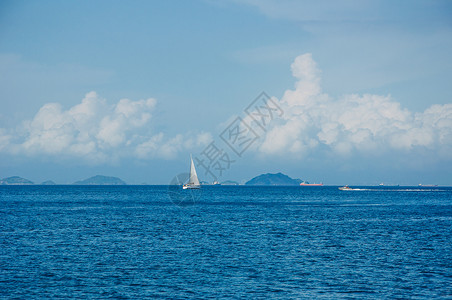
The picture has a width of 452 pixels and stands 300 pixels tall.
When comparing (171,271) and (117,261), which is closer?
(171,271)

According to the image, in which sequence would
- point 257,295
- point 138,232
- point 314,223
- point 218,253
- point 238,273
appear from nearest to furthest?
1. point 257,295
2. point 238,273
3. point 218,253
4. point 138,232
5. point 314,223

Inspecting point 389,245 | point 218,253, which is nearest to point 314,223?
point 389,245

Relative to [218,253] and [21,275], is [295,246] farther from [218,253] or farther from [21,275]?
[21,275]

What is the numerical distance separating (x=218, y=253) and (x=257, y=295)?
67.8ft

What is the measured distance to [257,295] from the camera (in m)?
39.6

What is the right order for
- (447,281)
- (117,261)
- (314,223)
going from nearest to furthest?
1. (447,281)
2. (117,261)
3. (314,223)

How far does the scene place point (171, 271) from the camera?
48.9m

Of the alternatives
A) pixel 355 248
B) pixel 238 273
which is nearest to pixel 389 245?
pixel 355 248

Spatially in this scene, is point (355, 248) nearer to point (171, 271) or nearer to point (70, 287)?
point (171, 271)

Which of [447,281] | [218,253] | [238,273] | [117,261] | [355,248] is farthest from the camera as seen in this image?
[355,248]

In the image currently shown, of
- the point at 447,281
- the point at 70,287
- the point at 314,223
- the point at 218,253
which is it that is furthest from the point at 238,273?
the point at 314,223

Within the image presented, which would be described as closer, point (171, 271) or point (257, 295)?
point (257, 295)

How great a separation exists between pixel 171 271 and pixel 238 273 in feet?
23.3

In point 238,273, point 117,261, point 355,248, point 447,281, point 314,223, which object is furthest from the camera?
point 314,223
